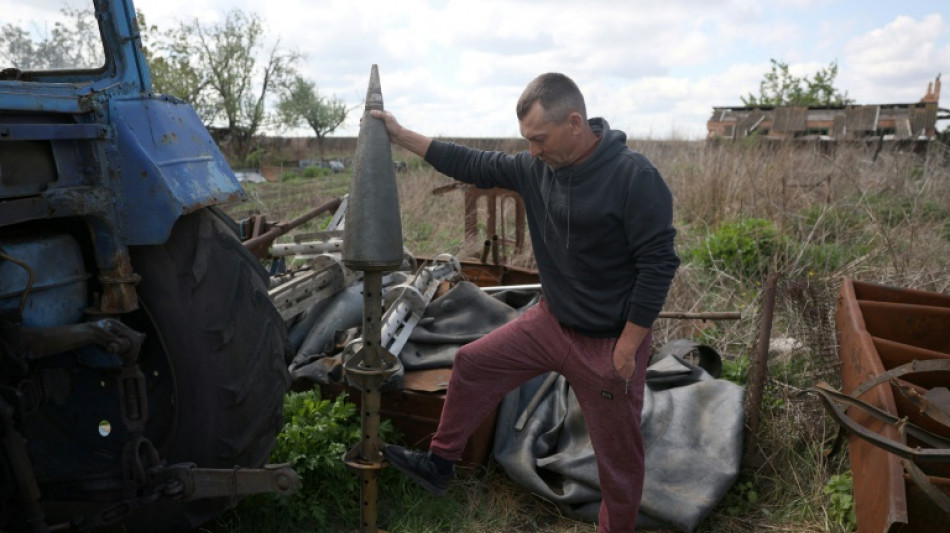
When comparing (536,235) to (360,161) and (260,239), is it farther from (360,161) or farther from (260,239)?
(260,239)

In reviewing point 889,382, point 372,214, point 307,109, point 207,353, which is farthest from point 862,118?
point 307,109

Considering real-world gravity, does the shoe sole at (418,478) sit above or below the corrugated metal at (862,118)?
below

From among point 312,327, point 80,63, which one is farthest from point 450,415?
point 80,63

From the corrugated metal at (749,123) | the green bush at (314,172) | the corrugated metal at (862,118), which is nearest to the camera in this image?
the corrugated metal at (862,118)

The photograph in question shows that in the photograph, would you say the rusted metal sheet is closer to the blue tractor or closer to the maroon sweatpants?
the maroon sweatpants

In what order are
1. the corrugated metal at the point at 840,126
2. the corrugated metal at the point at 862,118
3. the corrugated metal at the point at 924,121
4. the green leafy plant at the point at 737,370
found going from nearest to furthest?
the green leafy plant at the point at 737,370 → the corrugated metal at the point at 924,121 → the corrugated metal at the point at 840,126 → the corrugated metal at the point at 862,118

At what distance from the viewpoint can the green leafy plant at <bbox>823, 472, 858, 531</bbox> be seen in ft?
9.62

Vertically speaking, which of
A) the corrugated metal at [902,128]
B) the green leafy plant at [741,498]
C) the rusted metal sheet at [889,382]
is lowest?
the green leafy plant at [741,498]

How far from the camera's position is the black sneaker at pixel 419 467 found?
2.77 m

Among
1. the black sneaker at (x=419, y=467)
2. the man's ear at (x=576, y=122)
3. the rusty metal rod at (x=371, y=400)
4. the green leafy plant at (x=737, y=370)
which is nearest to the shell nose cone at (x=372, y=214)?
the rusty metal rod at (x=371, y=400)

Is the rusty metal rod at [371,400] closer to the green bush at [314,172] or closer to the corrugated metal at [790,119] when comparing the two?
the corrugated metal at [790,119]

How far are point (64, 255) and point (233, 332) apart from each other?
53 cm

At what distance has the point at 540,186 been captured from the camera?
2.78 metres

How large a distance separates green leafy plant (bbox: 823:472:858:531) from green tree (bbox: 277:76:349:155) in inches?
1322
